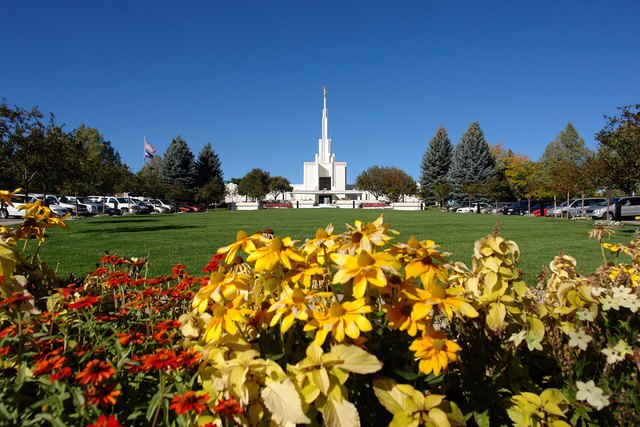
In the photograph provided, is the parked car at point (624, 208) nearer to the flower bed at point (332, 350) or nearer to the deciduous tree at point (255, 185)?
the flower bed at point (332, 350)

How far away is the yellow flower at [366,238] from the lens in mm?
1431

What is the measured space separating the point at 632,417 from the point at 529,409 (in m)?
0.41

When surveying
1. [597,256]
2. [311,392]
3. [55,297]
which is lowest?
[597,256]

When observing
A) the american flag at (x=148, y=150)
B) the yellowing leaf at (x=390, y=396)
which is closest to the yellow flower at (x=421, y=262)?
the yellowing leaf at (x=390, y=396)

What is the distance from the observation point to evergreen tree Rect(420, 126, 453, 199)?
2377 inches

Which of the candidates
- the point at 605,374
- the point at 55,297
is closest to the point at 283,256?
the point at 55,297

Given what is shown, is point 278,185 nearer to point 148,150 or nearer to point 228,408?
point 148,150

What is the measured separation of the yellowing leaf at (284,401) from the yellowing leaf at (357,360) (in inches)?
6.8

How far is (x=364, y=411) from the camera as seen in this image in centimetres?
154

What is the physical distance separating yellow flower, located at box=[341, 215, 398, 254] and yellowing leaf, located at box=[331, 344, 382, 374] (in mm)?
331

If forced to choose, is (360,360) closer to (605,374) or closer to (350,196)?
(605,374)

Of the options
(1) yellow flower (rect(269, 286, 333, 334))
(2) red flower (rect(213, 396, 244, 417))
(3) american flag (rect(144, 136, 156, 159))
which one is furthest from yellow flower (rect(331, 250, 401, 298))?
(3) american flag (rect(144, 136, 156, 159))

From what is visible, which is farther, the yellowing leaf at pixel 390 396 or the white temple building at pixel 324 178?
the white temple building at pixel 324 178

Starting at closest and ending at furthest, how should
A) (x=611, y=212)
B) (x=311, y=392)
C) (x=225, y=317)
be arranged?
(x=311, y=392) < (x=225, y=317) < (x=611, y=212)
